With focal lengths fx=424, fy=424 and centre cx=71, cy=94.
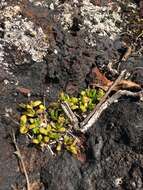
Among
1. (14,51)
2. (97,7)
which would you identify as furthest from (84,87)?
(97,7)

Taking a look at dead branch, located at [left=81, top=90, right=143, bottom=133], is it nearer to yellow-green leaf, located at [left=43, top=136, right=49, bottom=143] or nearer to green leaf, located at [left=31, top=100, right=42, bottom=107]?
yellow-green leaf, located at [left=43, top=136, right=49, bottom=143]

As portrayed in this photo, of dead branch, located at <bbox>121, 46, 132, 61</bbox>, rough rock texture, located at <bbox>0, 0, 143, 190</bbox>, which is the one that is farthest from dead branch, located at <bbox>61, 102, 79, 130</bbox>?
dead branch, located at <bbox>121, 46, 132, 61</bbox>

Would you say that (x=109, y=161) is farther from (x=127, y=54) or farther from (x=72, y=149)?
(x=127, y=54)

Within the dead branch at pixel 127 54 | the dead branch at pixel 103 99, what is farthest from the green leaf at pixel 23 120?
the dead branch at pixel 127 54

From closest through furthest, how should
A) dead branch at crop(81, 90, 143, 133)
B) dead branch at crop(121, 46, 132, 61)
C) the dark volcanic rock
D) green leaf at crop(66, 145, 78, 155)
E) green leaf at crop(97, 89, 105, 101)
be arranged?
the dark volcanic rock → green leaf at crop(66, 145, 78, 155) → dead branch at crop(81, 90, 143, 133) → green leaf at crop(97, 89, 105, 101) → dead branch at crop(121, 46, 132, 61)

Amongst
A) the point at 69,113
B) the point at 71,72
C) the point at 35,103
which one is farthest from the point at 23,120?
the point at 71,72
